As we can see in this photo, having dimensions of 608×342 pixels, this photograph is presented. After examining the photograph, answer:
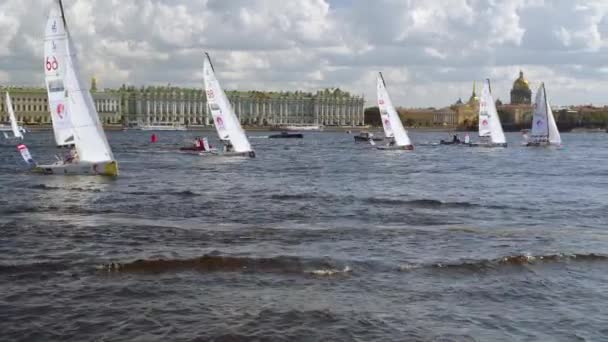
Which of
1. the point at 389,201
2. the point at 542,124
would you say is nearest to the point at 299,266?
the point at 389,201

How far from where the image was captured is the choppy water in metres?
10.5

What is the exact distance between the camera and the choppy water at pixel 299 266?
1051 cm

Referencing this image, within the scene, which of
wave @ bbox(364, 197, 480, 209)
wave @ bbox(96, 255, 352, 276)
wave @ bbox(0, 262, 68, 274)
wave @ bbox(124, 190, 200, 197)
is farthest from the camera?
wave @ bbox(124, 190, 200, 197)

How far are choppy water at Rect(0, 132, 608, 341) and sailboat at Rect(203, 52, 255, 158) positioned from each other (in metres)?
22.2

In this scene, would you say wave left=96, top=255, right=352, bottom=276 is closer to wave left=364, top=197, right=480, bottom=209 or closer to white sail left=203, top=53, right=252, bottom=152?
wave left=364, top=197, right=480, bottom=209

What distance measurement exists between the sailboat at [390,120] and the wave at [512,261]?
47.2 metres

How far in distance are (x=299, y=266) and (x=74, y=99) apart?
19692 millimetres

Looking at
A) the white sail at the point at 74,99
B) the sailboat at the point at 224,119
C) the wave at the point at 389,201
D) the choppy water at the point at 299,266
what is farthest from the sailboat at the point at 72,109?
the sailboat at the point at 224,119

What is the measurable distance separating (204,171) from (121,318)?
27.4m

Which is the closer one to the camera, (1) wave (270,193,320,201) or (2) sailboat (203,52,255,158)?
(1) wave (270,193,320,201)

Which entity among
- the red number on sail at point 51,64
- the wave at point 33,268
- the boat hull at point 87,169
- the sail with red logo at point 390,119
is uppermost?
the red number on sail at point 51,64

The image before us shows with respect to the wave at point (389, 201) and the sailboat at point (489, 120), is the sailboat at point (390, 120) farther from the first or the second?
the wave at point (389, 201)

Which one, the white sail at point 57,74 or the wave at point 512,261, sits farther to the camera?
the white sail at point 57,74

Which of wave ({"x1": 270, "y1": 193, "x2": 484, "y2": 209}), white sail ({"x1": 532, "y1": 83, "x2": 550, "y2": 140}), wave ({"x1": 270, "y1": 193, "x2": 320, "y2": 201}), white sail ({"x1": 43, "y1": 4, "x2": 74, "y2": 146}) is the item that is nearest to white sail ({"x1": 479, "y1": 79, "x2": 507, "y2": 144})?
white sail ({"x1": 532, "y1": 83, "x2": 550, "y2": 140})
